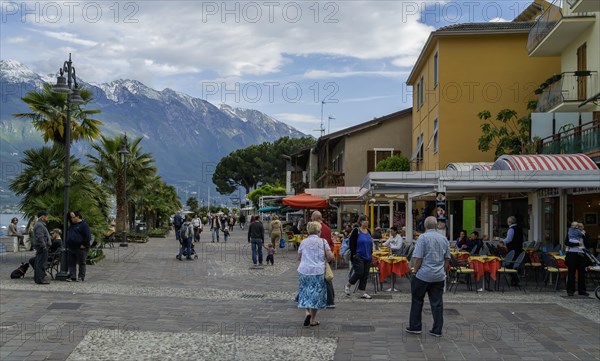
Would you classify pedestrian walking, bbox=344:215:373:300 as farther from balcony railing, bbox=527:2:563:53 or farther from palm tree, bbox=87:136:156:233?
palm tree, bbox=87:136:156:233

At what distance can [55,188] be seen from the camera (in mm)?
22422

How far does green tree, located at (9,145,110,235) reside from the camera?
20.7 metres

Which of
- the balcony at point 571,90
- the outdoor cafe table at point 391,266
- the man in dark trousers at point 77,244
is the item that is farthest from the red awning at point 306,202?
the outdoor cafe table at point 391,266

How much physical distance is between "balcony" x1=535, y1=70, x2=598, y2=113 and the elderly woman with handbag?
13875 millimetres

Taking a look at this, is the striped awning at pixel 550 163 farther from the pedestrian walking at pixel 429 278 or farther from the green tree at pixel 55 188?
the green tree at pixel 55 188

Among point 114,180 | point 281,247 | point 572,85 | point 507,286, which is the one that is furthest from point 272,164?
point 507,286

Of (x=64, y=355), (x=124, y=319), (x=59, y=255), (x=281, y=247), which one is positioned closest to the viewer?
(x=64, y=355)

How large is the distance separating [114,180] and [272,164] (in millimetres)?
53048

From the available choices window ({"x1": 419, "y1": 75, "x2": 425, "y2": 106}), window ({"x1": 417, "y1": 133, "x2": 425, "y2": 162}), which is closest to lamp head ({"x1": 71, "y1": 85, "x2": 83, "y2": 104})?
window ({"x1": 417, "y1": 133, "x2": 425, "y2": 162})

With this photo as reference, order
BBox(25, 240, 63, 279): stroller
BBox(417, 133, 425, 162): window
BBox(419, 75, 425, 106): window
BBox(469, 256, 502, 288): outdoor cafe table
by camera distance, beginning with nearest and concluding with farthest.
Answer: BBox(469, 256, 502, 288): outdoor cafe table
BBox(25, 240, 63, 279): stroller
BBox(419, 75, 425, 106): window
BBox(417, 133, 425, 162): window

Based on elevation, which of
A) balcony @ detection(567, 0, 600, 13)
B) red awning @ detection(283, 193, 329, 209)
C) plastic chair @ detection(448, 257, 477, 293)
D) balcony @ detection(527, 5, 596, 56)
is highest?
balcony @ detection(527, 5, 596, 56)

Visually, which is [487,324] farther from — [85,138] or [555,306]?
[85,138]

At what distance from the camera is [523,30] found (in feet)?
91.7

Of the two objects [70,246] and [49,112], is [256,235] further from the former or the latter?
[49,112]
